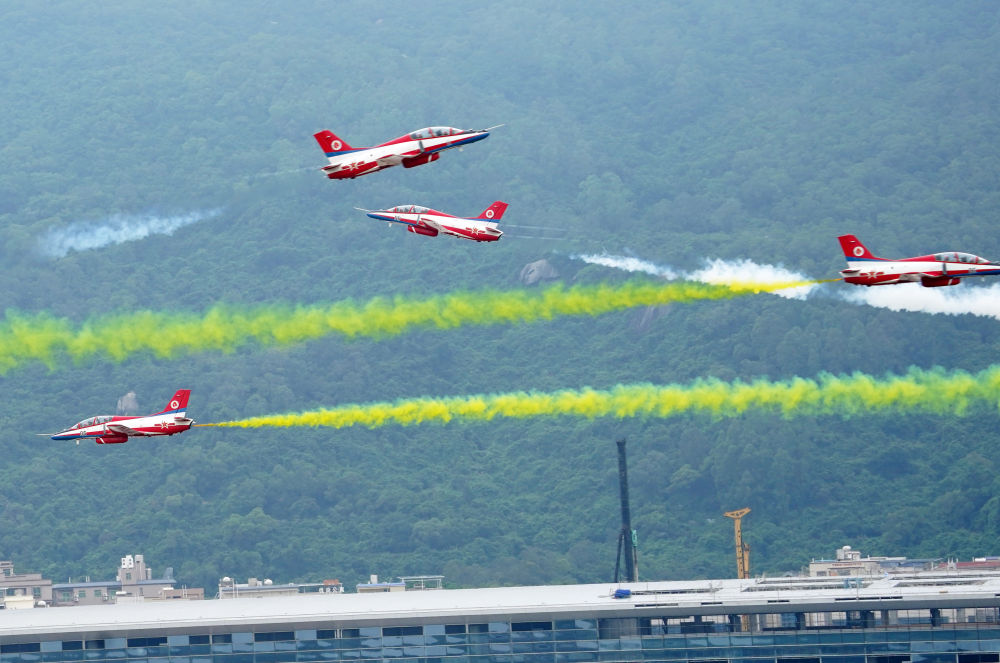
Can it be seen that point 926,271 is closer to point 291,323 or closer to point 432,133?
point 432,133

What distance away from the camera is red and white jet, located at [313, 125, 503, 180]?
130 metres

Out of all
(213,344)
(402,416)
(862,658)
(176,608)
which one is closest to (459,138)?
(402,416)

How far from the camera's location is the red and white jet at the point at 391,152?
130375mm

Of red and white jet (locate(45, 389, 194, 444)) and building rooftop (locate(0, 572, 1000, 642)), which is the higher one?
red and white jet (locate(45, 389, 194, 444))

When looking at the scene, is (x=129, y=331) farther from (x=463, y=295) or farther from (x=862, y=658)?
(x=862, y=658)

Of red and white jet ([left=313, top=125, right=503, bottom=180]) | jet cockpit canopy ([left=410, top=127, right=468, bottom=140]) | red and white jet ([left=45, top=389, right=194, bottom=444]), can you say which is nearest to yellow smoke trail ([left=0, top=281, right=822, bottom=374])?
red and white jet ([left=45, top=389, right=194, bottom=444])

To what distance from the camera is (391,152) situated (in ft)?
430

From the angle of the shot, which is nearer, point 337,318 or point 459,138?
Answer: point 459,138

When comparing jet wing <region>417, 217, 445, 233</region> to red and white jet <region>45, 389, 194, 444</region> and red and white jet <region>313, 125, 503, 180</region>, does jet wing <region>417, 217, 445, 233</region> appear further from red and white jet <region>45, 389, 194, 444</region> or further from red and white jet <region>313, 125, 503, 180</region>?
red and white jet <region>45, 389, 194, 444</region>

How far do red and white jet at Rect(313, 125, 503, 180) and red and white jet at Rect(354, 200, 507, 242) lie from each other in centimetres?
681

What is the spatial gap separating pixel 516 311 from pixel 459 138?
29.4m

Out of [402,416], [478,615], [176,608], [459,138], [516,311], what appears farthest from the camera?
[176,608]

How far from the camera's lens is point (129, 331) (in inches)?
6550

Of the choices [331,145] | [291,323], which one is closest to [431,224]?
[331,145]
